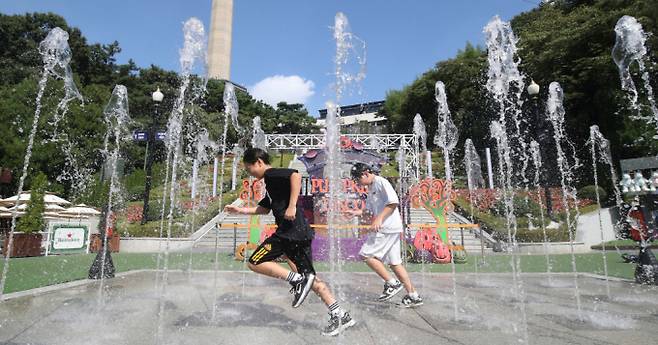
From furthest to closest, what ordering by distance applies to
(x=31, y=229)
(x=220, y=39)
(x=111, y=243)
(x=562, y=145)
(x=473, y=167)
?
(x=220, y=39) → (x=473, y=167) → (x=562, y=145) → (x=111, y=243) → (x=31, y=229)

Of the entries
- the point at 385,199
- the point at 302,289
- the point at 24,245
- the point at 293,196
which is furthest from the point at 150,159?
the point at 302,289

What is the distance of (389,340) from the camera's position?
3174 mm

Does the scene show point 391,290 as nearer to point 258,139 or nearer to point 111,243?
point 111,243

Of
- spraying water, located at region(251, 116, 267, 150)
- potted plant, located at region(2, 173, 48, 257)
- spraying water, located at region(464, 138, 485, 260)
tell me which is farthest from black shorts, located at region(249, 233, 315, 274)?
spraying water, located at region(464, 138, 485, 260)

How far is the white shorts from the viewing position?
4734 millimetres

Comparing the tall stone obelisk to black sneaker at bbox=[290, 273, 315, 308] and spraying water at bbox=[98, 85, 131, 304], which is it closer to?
spraying water at bbox=[98, 85, 131, 304]

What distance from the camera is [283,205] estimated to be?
3742 millimetres

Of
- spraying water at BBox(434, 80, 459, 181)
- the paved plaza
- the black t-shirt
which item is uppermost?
spraying water at BBox(434, 80, 459, 181)

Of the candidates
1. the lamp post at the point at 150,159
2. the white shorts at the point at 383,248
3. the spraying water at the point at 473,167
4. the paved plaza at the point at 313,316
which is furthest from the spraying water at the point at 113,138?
the spraying water at the point at 473,167

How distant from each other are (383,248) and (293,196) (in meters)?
1.66

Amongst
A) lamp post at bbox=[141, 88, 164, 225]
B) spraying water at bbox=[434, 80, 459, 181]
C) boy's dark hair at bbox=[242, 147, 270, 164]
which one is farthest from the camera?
spraying water at bbox=[434, 80, 459, 181]

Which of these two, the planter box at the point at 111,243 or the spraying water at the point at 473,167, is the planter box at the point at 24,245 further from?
the spraying water at the point at 473,167

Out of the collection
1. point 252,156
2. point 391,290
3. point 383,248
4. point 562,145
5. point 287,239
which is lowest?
point 391,290

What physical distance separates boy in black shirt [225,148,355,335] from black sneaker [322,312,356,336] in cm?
5
